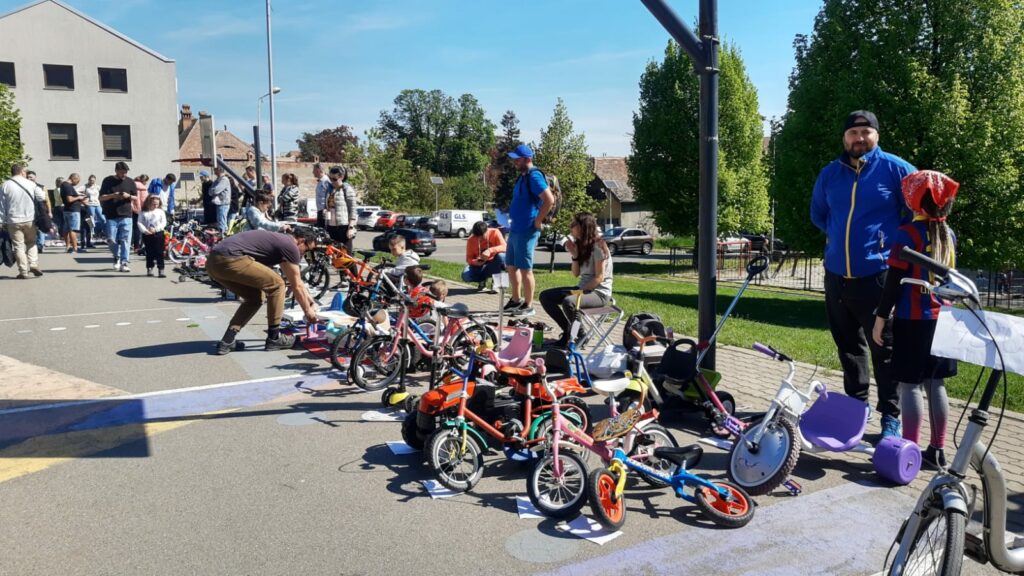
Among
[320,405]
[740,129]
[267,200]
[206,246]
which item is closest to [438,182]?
[740,129]

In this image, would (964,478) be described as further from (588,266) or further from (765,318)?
(765,318)

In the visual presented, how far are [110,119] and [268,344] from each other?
116 ft

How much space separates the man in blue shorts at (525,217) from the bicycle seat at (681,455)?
4.49 metres

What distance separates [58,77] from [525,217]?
36927 mm

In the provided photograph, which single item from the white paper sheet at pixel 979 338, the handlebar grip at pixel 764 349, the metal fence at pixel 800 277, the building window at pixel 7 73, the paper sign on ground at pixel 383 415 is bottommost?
the metal fence at pixel 800 277

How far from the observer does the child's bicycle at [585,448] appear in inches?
163

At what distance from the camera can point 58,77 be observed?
36656 mm

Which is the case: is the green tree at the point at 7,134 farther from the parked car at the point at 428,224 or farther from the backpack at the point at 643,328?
the parked car at the point at 428,224

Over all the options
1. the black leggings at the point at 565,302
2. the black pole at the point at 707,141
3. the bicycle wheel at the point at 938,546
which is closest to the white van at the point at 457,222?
the black leggings at the point at 565,302

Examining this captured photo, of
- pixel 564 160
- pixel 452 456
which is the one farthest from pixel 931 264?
pixel 564 160

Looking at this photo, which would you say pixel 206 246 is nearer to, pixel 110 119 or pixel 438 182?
pixel 110 119

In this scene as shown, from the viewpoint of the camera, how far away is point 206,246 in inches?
607

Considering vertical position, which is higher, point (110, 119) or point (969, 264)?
point (110, 119)

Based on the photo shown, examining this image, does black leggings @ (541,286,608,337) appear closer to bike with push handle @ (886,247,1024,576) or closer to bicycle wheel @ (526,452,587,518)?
bicycle wheel @ (526,452,587,518)
